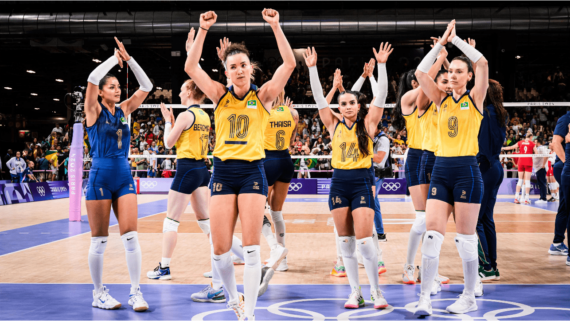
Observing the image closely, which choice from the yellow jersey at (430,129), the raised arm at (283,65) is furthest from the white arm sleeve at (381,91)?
the raised arm at (283,65)

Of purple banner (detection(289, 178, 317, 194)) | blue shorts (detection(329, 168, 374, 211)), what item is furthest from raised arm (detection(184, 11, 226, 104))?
purple banner (detection(289, 178, 317, 194))

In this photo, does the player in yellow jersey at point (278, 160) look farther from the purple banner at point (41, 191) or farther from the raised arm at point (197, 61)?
the purple banner at point (41, 191)

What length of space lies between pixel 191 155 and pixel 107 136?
3.82ft

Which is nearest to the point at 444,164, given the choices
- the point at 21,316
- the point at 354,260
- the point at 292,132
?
the point at 354,260

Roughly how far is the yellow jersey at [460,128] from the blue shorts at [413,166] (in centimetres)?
108

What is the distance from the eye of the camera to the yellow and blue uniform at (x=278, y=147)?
529cm

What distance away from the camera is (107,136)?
13.7ft

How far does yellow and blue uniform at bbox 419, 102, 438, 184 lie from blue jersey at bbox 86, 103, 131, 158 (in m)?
3.06

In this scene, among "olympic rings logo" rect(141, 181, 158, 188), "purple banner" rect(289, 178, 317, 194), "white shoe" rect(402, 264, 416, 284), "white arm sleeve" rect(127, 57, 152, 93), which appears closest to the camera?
"white arm sleeve" rect(127, 57, 152, 93)

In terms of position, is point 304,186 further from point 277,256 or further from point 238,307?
point 238,307

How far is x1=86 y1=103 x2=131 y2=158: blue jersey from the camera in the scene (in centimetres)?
417

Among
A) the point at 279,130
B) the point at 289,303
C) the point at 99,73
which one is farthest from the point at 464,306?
the point at 99,73

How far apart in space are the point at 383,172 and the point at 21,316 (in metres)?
6.09

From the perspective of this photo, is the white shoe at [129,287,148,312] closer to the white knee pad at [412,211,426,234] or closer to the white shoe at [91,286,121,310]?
the white shoe at [91,286,121,310]
